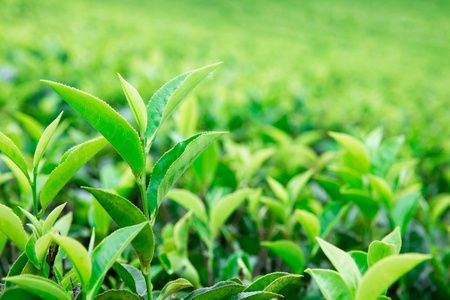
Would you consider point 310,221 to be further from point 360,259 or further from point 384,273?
point 384,273

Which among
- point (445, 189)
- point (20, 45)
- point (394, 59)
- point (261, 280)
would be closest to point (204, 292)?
point (261, 280)

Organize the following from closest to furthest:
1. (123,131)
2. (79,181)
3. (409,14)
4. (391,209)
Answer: (123,131) → (391,209) → (79,181) → (409,14)

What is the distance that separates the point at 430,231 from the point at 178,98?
4.25ft

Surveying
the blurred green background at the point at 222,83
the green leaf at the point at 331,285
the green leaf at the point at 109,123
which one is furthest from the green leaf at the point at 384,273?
the blurred green background at the point at 222,83

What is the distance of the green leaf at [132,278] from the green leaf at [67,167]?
216mm

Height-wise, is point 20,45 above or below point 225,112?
above

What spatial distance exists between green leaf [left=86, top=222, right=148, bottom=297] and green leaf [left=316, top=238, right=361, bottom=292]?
38 cm

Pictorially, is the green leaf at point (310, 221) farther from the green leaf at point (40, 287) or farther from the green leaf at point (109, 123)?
the green leaf at point (40, 287)

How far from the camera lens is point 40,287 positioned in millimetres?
696

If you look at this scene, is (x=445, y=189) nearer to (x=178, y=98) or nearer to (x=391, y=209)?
(x=391, y=209)

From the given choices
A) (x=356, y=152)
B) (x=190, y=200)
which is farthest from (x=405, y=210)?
(x=190, y=200)

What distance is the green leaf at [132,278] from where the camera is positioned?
88cm

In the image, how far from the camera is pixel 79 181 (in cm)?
167

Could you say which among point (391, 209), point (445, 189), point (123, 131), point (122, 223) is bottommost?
point (445, 189)
